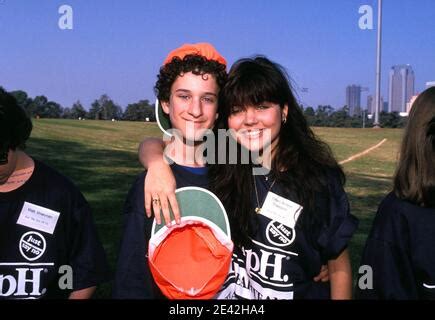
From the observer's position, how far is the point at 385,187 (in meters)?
8.87

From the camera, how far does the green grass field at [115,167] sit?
5797 mm

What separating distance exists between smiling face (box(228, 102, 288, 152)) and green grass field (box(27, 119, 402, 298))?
2.17 feet

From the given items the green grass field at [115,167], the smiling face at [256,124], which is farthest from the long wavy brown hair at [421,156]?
the smiling face at [256,124]

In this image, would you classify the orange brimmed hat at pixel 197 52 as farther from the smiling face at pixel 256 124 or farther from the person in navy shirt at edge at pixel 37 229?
the person in navy shirt at edge at pixel 37 229

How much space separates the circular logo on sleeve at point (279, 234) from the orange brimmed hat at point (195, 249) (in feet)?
0.58

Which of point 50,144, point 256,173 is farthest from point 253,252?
point 50,144

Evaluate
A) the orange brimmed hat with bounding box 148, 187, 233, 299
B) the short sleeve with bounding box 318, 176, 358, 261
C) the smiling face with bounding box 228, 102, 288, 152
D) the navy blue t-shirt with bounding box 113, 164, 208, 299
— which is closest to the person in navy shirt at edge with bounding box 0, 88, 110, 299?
the navy blue t-shirt with bounding box 113, 164, 208, 299

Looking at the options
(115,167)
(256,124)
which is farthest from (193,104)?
(115,167)

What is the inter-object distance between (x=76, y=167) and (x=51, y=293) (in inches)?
282

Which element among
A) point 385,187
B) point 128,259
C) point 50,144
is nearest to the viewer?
point 128,259

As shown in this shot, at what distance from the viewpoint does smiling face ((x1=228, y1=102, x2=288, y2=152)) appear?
2025 millimetres

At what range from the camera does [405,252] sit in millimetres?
1884

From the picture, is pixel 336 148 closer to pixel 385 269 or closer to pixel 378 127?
pixel 378 127

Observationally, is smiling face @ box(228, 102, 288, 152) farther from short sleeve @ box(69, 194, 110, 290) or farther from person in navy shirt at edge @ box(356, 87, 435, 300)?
short sleeve @ box(69, 194, 110, 290)
